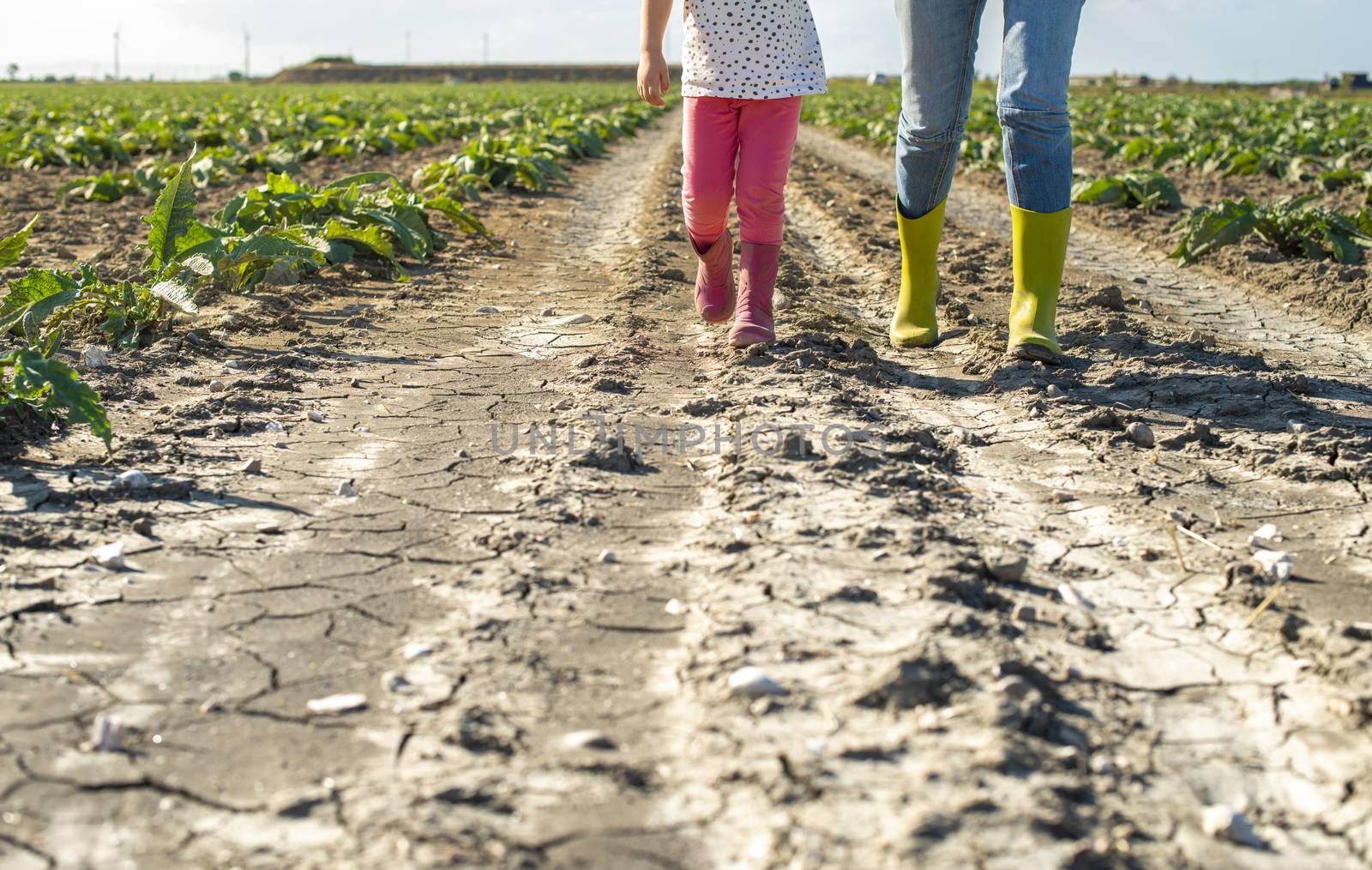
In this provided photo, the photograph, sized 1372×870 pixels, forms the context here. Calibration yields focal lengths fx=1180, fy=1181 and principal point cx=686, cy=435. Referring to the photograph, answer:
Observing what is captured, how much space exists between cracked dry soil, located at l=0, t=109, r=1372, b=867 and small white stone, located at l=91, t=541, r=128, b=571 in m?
0.02

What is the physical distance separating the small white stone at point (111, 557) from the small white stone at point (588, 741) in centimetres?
109

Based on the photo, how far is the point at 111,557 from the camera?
2258mm

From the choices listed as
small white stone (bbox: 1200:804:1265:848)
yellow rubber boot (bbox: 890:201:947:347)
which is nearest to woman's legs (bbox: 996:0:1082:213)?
yellow rubber boot (bbox: 890:201:947:347)

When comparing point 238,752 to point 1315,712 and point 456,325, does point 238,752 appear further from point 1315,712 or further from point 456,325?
point 456,325

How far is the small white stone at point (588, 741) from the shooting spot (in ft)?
5.42

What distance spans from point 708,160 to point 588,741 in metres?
2.68

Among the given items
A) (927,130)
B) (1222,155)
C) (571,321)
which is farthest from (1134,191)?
(571,321)

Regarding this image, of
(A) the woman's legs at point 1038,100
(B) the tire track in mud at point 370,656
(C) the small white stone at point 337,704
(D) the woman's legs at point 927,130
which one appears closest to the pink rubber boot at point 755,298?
(D) the woman's legs at point 927,130

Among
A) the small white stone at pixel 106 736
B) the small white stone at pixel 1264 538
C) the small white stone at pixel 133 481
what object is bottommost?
the small white stone at pixel 106 736

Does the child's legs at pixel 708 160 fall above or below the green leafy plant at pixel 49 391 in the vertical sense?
above

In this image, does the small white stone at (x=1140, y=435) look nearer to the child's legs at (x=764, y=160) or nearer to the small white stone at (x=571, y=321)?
the child's legs at (x=764, y=160)

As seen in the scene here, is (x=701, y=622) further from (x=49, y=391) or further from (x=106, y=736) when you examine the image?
(x=49, y=391)

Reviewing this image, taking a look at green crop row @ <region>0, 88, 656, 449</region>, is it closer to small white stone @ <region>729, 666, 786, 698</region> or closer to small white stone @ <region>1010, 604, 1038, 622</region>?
small white stone @ <region>729, 666, 786, 698</region>

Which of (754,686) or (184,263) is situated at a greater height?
(184,263)
